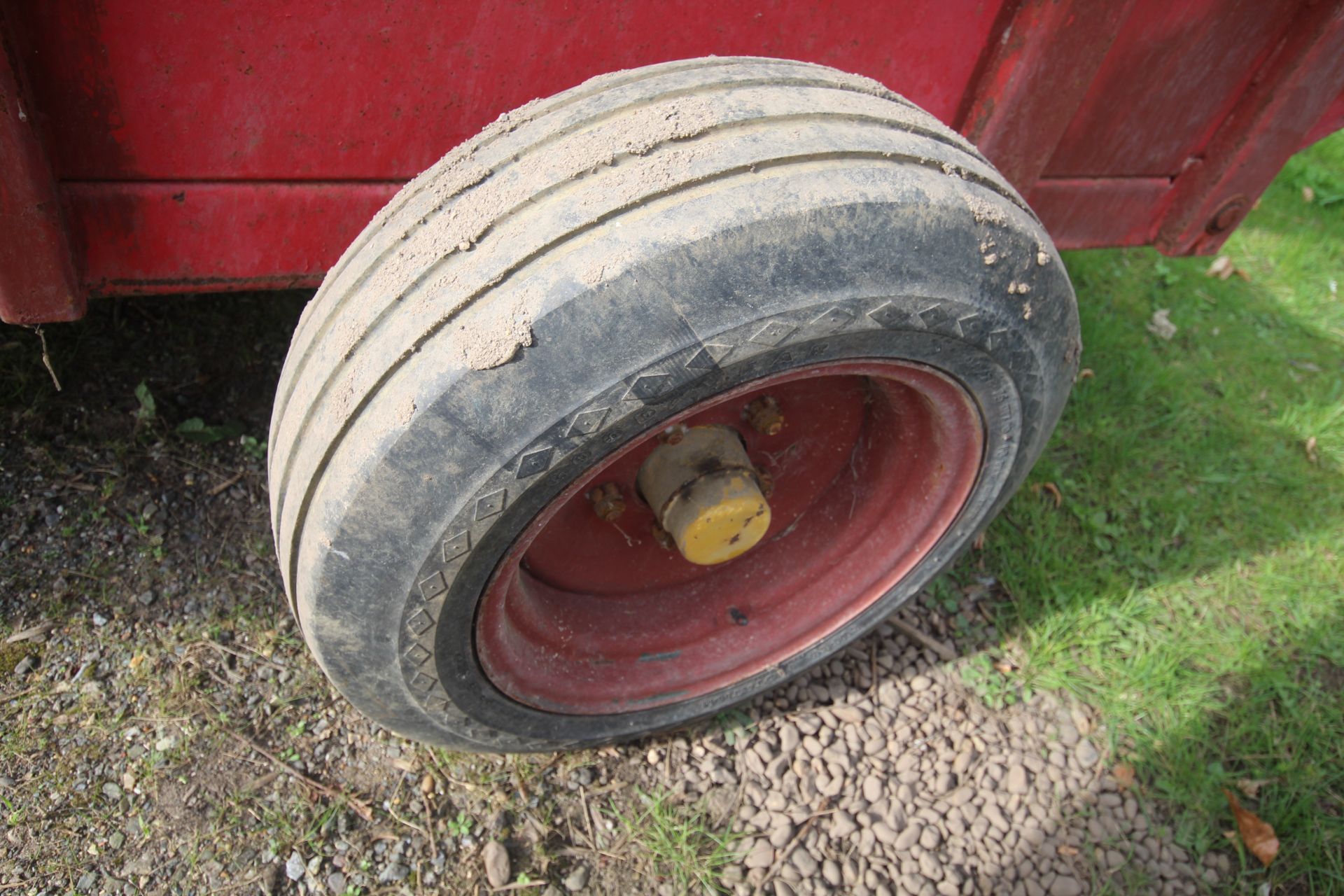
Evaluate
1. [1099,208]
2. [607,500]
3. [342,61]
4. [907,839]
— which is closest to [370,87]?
[342,61]

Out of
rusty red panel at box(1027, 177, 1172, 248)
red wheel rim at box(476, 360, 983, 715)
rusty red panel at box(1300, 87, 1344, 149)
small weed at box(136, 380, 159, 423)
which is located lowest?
small weed at box(136, 380, 159, 423)

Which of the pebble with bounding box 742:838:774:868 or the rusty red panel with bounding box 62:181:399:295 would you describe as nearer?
the rusty red panel with bounding box 62:181:399:295

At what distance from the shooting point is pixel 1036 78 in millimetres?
1734

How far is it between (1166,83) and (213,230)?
6.51 feet

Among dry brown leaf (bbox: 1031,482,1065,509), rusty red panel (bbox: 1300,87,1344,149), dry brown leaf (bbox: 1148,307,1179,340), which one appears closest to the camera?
rusty red panel (bbox: 1300,87,1344,149)

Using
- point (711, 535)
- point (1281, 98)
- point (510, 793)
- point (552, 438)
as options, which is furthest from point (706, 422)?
point (1281, 98)

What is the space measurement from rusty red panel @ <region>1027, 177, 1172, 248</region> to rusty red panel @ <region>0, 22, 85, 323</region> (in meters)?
1.89

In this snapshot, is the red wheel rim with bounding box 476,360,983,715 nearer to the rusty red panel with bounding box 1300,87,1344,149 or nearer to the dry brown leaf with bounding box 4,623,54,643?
the dry brown leaf with bounding box 4,623,54,643

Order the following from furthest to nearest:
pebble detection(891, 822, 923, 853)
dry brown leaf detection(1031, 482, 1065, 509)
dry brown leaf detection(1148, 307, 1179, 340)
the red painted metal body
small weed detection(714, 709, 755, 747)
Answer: dry brown leaf detection(1148, 307, 1179, 340) < dry brown leaf detection(1031, 482, 1065, 509) < small weed detection(714, 709, 755, 747) < pebble detection(891, 822, 923, 853) < the red painted metal body

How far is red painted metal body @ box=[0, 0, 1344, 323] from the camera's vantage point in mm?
1269

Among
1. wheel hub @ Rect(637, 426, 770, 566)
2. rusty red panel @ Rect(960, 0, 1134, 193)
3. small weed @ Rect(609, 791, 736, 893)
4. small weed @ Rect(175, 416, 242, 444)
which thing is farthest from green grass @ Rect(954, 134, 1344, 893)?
small weed @ Rect(175, 416, 242, 444)

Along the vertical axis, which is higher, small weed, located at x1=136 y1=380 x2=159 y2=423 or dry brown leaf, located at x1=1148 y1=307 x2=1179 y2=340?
small weed, located at x1=136 y1=380 x2=159 y2=423

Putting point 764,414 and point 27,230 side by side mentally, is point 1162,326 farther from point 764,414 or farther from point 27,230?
point 27,230

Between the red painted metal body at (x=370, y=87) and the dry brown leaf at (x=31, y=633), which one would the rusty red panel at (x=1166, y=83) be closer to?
the red painted metal body at (x=370, y=87)
